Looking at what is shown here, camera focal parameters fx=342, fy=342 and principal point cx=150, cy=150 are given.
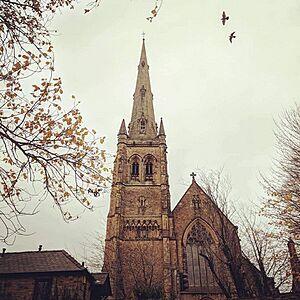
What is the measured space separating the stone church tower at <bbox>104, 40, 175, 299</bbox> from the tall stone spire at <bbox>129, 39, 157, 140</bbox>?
0.39 ft

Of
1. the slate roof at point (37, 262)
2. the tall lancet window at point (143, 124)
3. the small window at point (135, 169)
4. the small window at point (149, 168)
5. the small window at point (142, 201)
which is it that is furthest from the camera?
the tall lancet window at point (143, 124)

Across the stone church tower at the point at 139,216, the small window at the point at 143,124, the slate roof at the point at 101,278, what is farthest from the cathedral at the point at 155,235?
the slate roof at the point at 101,278

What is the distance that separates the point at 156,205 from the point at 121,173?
4.75m

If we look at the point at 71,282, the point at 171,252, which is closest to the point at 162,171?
the point at 171,252

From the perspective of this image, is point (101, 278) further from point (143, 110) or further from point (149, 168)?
point (143, 110)

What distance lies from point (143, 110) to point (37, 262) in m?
27.7

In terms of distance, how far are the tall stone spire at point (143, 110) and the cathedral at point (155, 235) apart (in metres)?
2.14

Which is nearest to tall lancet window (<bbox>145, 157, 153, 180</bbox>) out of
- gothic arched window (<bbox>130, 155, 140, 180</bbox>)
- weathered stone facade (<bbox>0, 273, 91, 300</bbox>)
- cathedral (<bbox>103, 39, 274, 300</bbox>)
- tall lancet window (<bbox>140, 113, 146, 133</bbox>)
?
cathedral (<bbox>103, 39, 274, 300</bbox>)

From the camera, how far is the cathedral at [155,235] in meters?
26.4

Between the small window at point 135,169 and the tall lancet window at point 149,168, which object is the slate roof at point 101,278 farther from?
the small window at point 135,169

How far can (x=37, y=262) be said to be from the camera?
18391mm

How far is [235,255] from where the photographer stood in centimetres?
1766

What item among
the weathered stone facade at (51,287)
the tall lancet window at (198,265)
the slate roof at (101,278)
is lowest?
the weathered stone facade at (51,287)

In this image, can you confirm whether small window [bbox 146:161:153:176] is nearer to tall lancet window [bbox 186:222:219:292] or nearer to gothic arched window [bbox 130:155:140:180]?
gothic arched window [bbox 130:155:140:180]
